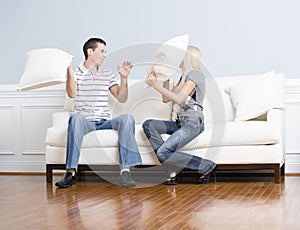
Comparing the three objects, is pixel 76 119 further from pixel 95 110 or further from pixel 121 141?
pixel 121 141

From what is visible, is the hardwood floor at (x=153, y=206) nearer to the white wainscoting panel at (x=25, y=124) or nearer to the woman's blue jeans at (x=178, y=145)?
the woman's blue jeans at (x=178, y=145)

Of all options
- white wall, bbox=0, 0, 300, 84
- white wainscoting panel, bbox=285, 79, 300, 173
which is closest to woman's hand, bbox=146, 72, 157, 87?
white wall, bbox=0, 0, 300, 84

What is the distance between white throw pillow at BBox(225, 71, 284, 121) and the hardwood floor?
20.5 inches

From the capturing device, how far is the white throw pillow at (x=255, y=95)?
15.2 feet

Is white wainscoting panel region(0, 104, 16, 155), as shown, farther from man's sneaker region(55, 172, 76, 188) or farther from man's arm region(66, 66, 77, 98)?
man's sneaker region(55, 172, 76, 188)

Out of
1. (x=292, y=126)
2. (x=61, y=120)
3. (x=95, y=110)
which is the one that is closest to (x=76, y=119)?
(x=95, y=110)

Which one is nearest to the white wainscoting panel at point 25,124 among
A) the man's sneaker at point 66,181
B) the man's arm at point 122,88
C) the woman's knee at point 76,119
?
the man's arm at point 122,88

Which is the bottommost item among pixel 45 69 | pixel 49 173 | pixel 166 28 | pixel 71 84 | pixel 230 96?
pixel 49 173

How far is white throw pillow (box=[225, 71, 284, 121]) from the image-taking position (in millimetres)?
4641

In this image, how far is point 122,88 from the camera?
4703 millimetres

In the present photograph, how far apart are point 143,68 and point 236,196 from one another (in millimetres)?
1975

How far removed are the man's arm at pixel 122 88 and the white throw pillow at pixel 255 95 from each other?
0.82 metres

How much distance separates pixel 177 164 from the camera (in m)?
4.43

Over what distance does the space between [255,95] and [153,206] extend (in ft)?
5.40
